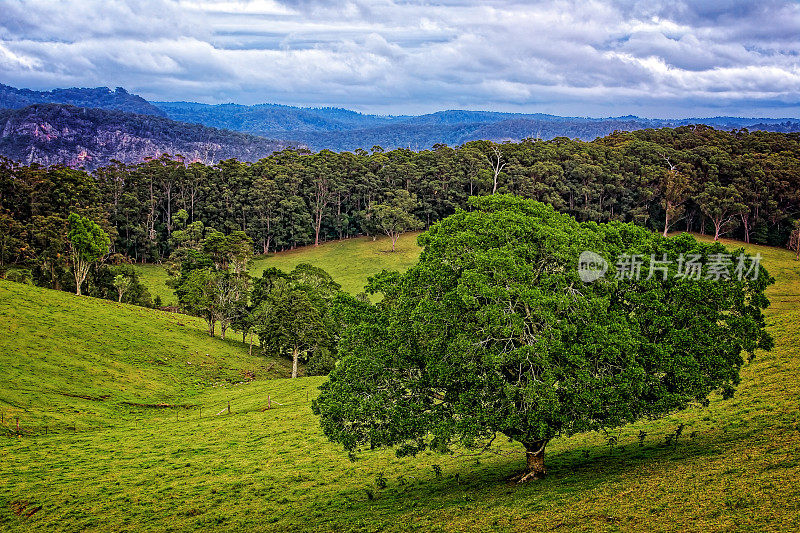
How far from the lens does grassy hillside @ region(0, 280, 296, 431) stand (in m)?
46.5

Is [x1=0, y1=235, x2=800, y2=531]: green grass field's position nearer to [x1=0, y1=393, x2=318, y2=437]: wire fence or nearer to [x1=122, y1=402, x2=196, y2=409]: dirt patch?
[x1=0, y1=393, x2=318, y2=437]: wire fence

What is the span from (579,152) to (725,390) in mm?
117175

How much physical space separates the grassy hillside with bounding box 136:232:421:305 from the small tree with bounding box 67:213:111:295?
24744 mm

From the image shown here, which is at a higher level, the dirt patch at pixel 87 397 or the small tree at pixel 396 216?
the small tree at pixel 396 216

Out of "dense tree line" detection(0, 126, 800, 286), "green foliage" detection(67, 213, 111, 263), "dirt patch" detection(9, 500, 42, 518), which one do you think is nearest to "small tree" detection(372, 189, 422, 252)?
"dense tree line" detection(0, 126, 800, 286)

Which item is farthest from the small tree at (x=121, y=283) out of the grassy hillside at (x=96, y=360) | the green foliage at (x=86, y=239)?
the grassy hillside at (x=96, y=360)

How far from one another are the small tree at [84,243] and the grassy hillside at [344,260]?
24.7 m

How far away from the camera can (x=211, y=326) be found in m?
75.9

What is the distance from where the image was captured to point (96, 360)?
5622cm

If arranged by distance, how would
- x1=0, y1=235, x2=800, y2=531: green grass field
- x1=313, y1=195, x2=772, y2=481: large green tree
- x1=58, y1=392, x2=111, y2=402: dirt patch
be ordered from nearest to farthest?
x1=0, y1=235, x2=800, y2=531: green grass field
x1=313, y1=195, x2=772, y2=481: large green tree
x1=58, y1=392, x2=111, y2=402: dirt patch

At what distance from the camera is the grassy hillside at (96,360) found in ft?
153

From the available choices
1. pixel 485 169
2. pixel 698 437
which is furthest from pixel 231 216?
pixel 698 437

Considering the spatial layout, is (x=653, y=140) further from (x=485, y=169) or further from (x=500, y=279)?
(x=500, y=279)

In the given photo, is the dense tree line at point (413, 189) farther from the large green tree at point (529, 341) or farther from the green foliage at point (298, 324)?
the large green tree at point (529, 341)
